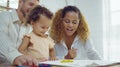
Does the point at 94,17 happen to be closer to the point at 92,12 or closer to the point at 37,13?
the point at 92,12

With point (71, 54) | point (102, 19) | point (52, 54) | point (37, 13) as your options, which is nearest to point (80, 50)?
point (71, 54)

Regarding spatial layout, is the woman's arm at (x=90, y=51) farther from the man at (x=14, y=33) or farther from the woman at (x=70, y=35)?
the man at (x=14, y=33)

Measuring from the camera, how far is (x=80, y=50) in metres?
0.99

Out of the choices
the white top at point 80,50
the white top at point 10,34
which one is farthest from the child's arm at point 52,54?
the white top at point 10,34

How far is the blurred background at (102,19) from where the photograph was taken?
3.25 ft

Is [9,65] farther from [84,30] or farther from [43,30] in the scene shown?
[84,30]

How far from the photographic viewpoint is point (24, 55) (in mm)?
815

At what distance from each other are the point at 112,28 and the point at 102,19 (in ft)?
0.52

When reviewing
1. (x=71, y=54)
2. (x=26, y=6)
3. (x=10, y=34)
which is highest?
(x=26, y=6)

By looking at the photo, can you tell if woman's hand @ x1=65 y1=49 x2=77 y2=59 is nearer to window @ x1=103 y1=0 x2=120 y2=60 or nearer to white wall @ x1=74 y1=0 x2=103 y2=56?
white wall @ x1=74 y1=0 x2=103 y2=56

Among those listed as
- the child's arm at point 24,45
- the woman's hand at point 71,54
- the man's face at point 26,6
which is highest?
the man's face at point 26,6

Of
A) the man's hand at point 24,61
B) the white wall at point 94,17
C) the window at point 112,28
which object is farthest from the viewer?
the window at point 112,28

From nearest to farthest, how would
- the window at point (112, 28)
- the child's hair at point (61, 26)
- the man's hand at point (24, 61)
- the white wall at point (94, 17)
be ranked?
the man's hand at point (24, 61) → the child's hair at point (61, 26) → the white wall at point (94, 17) → the window at point (112, 28)

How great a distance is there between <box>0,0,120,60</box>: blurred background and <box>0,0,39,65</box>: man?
0.04 meters
